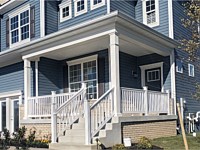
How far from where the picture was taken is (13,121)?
1880 centimetres

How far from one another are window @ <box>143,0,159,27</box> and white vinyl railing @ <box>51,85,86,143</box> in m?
6.35

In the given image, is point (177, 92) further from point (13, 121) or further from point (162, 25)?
point (13, 121)

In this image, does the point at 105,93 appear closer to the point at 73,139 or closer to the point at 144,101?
the point at 73,139

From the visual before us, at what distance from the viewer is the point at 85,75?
16984 millimetres

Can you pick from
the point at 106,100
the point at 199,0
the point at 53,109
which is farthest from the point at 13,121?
the point at 199,0

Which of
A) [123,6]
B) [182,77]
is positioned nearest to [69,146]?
[182,77]

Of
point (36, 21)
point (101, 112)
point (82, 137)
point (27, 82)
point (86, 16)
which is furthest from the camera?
point (36, 21)

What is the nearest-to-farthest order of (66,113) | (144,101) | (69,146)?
1. (69,146)
2. (66,113)
3. (144,101)

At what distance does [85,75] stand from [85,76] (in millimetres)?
53

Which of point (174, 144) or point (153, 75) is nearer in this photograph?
point (174, 144)

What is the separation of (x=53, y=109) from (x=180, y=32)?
8.49 meters

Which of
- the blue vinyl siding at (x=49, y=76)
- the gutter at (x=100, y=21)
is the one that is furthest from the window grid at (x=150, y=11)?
the blue vinyl siding at (x=49, y=76)

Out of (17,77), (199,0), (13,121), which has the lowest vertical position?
(13,121)

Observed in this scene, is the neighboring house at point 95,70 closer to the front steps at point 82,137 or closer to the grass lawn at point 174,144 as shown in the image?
the front steps at point 82,137
